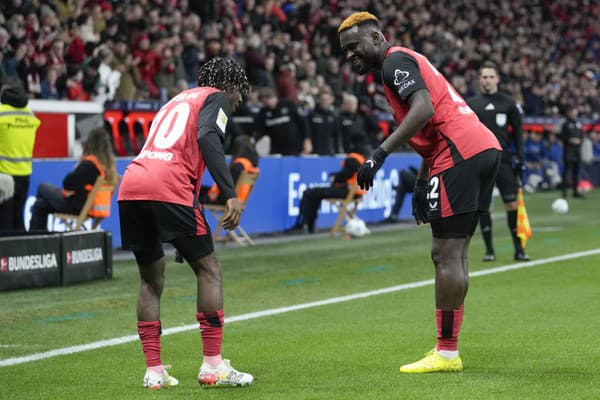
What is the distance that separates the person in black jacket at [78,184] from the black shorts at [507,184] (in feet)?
16.4

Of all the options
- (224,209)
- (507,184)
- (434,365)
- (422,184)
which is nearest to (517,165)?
(507,184)

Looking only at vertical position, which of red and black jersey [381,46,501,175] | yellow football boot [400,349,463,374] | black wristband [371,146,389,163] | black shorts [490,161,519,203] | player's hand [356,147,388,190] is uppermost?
red and black jersey [381,46,501,175]

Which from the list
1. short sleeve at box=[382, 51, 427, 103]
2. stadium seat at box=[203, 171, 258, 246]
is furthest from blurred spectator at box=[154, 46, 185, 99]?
short sleeve at box=[382, 51, 427, 103]

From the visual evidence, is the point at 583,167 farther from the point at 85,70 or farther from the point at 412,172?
the point at 85,70

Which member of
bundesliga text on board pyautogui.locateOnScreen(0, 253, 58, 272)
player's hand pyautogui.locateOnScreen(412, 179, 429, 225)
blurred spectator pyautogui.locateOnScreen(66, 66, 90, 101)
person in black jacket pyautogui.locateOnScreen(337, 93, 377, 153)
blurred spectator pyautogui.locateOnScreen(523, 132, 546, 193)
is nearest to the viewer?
player's hand pyautogui.locateOnScreen(412, 179, 429, 225)

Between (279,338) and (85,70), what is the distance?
12.3 meters

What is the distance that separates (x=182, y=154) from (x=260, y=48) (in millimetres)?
19286

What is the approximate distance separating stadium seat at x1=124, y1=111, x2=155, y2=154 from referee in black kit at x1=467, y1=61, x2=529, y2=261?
753 centimetres

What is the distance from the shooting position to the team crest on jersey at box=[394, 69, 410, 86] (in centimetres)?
698

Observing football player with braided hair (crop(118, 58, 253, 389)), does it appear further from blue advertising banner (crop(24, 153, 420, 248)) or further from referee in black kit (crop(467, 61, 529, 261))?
blue advertising banner (crop(24, 153, 420, 248))

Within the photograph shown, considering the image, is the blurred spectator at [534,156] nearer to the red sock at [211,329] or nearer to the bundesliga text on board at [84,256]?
the bundesliga text on board at [84,256]

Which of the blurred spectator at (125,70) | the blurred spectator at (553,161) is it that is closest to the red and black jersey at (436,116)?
the blurred spectator at (125,70)

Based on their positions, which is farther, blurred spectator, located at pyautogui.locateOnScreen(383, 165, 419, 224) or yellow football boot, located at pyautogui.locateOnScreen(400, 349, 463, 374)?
blurred spectator, located at pyautogui.locateOnScreen(383, 165, 419, 224)

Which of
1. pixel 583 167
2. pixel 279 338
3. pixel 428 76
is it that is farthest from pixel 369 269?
pixel 583 167
